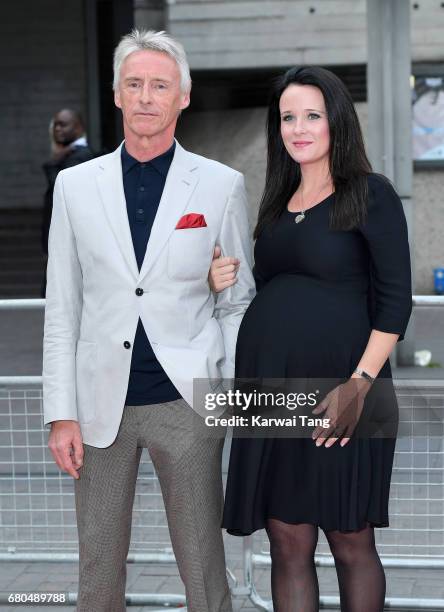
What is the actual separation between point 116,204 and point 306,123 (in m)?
0.60

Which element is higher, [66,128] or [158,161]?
[66,128]

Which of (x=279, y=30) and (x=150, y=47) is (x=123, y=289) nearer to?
(x=150, y=47)

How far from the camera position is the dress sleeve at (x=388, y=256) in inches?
127

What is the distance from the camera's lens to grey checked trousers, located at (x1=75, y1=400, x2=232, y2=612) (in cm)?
335

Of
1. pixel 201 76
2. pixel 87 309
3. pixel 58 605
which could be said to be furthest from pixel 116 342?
pixel 201 76

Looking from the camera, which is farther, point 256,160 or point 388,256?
point 256,160

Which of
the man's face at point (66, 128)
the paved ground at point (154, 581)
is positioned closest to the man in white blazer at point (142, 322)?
the paved ground at point (154, 581)

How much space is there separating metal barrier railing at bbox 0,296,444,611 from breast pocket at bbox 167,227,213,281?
120cm

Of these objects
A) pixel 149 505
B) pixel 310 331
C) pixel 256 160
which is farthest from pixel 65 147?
pixel 256 160

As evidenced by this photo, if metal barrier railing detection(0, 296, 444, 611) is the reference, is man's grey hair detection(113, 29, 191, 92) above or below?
above

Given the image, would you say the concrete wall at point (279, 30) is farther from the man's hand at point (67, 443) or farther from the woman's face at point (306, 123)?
the man's hand at point (67, 443)

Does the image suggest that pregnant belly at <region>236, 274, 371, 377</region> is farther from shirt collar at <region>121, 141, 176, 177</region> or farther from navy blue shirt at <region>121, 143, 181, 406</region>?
shirt collar at <region>121, 141, 176, 177</region>

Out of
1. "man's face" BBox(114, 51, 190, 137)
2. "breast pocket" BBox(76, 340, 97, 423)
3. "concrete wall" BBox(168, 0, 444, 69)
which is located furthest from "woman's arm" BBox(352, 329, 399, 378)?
"concrete wall" BBox(168, 0, 444, 69)

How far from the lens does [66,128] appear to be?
8.38m
